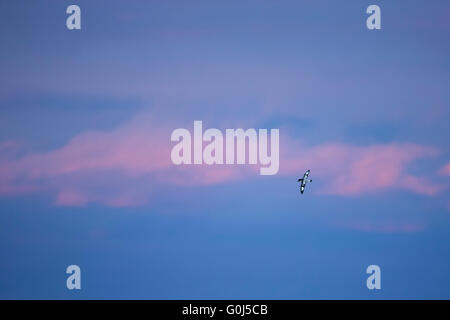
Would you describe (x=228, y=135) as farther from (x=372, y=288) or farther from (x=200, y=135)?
(x=372, y=288)

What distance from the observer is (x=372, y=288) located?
23.8ft

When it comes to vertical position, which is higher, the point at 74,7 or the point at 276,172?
the point at 74,7

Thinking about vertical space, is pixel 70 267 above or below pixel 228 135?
below
